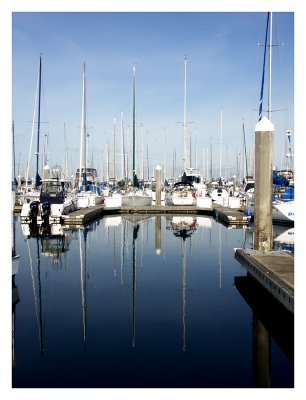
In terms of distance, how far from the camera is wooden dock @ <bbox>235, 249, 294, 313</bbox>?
904 centimetres

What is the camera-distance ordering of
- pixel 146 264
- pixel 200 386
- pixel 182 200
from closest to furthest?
1. pixel 200 386
2. pixel 146 264
3. pixel 182 200

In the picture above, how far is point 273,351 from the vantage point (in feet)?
26.5

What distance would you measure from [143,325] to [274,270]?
361cm

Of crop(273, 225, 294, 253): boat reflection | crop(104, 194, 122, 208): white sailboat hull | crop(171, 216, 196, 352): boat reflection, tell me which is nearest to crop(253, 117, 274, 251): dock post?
crop(171, 216, 196, 352): boat reflection

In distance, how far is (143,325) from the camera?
9.48 meters

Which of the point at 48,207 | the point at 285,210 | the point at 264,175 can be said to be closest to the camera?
the point at 264,175

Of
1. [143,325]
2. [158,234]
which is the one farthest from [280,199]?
[143,325]

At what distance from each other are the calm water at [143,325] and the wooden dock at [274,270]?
24.7 inches

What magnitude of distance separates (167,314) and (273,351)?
2855 millimetres

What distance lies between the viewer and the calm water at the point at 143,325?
7109mm

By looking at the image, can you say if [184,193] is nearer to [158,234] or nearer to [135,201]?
[135,201]
